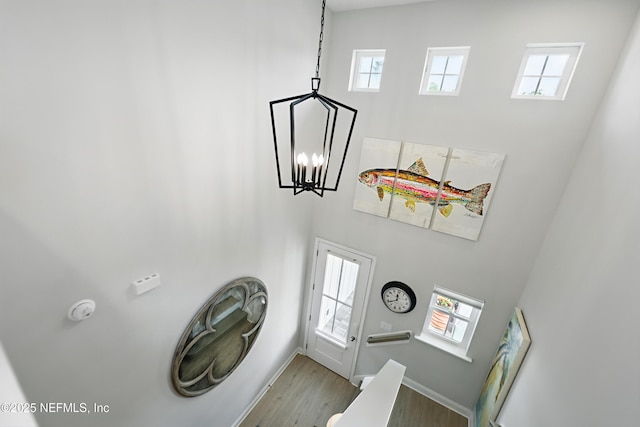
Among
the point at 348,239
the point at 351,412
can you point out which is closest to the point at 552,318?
the point at 351,412

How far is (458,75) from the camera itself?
2744mm

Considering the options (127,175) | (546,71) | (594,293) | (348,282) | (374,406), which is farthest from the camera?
(348,282)

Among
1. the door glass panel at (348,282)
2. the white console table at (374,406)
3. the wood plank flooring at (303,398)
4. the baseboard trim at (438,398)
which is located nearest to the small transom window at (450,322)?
the baseboard trim at (438,398)

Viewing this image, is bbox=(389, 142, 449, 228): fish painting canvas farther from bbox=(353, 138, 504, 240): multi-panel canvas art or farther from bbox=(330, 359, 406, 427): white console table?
bbox=(330, 359, 406, 427): white console table

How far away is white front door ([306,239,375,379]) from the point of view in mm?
3770

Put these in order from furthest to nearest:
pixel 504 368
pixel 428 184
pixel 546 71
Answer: pixel 428 184
pixel 504 368
pixel 546 71

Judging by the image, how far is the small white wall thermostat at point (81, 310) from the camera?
157 centimetres

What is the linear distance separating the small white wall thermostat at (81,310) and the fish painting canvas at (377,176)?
2771 millimetres

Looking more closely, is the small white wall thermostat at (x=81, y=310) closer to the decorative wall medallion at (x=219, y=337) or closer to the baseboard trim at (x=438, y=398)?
the decorative wall medallion at (x=219, y=337)

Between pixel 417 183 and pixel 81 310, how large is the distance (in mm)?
3147

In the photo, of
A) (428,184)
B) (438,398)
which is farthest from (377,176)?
(438,398)

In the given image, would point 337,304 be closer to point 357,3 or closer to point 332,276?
point 332,276

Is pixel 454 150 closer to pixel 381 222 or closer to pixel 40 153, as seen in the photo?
pixel 381 222

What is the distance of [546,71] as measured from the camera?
8.00 feet
